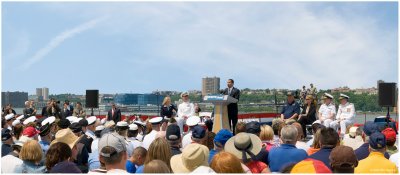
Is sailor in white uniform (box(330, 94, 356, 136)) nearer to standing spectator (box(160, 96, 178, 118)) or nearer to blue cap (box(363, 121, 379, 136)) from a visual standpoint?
standing spectator (box(160, 96, 178, 118))

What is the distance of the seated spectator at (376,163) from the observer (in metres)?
4.28

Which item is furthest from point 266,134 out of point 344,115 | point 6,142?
point 344,115

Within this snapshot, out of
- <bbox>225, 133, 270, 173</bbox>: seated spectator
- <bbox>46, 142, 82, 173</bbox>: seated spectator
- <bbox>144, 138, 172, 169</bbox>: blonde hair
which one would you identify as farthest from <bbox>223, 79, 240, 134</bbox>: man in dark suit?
<bbox>46, 142, 82, 173</bbox>: seated spectator

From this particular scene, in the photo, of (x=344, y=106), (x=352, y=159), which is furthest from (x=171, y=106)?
(x=352, y=159)

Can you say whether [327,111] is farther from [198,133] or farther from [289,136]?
[289,136]

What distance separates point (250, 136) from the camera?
14.8 ft

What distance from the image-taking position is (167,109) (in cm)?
1364

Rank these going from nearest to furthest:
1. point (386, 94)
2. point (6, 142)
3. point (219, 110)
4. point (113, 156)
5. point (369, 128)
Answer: point (113, 156) < point (369, 128) < point (6, 142) < point (219, 110) < point (386, 94)

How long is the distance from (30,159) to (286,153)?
250 cm

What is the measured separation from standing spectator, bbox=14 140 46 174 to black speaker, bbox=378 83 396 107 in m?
10.7

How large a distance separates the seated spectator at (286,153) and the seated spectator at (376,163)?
2.11ft

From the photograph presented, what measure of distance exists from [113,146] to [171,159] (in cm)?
62

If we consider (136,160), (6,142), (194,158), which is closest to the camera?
(194,158)

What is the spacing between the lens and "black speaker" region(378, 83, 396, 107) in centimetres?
1336
